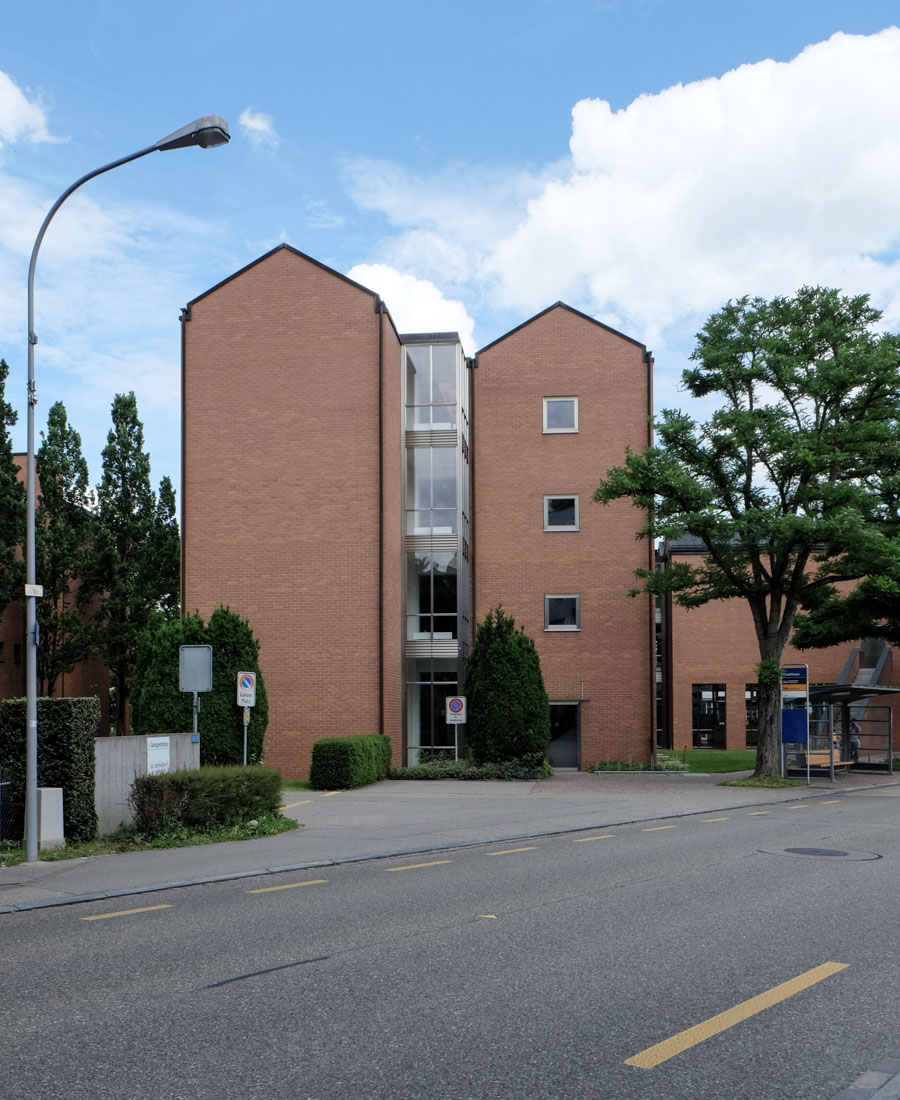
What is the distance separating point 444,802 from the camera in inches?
882

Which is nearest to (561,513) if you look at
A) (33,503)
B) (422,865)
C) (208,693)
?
(208,693)

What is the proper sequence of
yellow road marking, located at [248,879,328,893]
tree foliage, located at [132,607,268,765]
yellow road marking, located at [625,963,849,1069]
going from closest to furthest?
yellow road marking, located at [625,963,849,1069] < yellow road marking, located at [248,879,328,893] < tree foliage, located at [132,607,268,765]

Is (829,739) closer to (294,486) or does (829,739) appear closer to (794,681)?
(794,681)

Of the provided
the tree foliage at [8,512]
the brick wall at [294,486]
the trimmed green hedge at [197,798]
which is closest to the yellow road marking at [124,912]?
the trimmed green hedge at [197,798]

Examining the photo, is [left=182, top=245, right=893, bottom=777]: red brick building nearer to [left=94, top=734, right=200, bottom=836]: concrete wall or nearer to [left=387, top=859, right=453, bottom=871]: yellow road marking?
[left=94, top=734, right=200, bottom=836]: concrete wall

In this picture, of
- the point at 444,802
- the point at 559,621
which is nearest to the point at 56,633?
the point at 559,621

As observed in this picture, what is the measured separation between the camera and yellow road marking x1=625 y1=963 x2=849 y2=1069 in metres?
5.35

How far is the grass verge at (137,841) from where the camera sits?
13664 mm

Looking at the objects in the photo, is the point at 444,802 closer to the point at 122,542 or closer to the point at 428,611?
the point at 428,611

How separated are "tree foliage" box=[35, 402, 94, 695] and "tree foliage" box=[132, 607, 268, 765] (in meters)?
14.7

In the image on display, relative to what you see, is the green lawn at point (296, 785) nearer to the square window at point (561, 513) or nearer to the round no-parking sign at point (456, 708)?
the round no-parking sign at point (456, 708)

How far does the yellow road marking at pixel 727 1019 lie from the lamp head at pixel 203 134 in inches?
399

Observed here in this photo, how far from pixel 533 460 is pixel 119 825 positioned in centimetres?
2293

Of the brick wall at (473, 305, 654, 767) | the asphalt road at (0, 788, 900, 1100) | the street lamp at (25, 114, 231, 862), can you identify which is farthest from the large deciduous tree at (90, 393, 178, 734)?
the asphalt road at (0, 788, 900, 1100)
